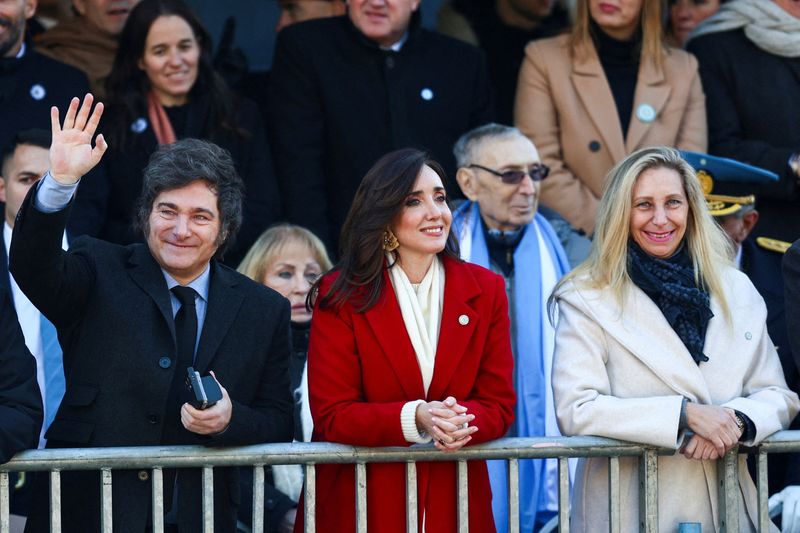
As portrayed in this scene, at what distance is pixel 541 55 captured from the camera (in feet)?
23.4

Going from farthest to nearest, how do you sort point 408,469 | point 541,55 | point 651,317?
point 541,55 < point 651,317 < point 408,469

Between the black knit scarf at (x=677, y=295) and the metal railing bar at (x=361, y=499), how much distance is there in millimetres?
1188

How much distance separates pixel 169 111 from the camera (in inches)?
264

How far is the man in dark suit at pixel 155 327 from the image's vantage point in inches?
179

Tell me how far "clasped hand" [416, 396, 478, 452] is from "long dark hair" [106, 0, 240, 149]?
244cm

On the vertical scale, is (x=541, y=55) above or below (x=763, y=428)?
above

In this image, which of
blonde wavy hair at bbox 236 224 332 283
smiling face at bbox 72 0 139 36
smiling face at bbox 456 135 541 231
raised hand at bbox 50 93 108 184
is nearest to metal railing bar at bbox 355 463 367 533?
raised hand at bbox 50 93 108 184

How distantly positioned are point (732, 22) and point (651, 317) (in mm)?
2624

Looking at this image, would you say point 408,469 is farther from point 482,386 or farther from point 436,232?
point 436,232

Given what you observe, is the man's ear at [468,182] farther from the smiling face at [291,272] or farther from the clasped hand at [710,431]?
the clasped hand at [710,431]

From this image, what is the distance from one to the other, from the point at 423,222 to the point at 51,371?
1618mm

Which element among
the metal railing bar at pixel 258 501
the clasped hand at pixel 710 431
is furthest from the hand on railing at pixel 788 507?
the metal railing bar at pixel 258 501

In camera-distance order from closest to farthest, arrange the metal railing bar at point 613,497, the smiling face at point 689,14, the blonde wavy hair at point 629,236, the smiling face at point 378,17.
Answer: the metal railing bar at point 613,497, the blonde wavy hair at point 629,236, the smiling face at point 378,17, the smiling face at point 689,14

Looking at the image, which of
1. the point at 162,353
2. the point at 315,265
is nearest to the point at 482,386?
the point at 162,353
